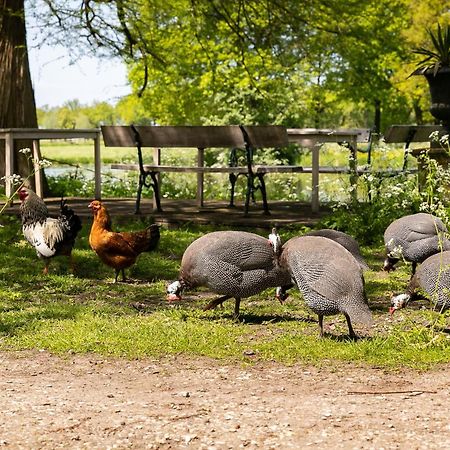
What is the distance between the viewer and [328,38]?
22.3 meters

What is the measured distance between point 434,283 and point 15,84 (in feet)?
35.0

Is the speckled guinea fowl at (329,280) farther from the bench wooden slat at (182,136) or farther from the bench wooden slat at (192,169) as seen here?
the bench wooden slat at (182,136)

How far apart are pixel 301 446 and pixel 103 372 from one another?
1950mm

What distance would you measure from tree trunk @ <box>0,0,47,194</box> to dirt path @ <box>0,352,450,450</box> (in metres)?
9.67

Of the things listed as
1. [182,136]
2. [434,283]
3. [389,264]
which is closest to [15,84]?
[182,136]

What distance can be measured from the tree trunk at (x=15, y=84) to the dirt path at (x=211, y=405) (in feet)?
31.7

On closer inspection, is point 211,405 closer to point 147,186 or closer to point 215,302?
point 215,302

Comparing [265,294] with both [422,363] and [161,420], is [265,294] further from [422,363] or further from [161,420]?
[161,420]

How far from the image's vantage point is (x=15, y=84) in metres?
15.6

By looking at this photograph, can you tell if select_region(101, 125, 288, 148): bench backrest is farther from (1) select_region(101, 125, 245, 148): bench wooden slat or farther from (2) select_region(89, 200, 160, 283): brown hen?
(2) select_region(89, 200, 160, 283): brown hen

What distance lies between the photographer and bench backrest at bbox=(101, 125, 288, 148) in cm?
1228

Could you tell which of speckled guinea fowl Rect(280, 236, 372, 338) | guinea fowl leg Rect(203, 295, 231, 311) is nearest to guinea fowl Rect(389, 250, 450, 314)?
speckled guinea fowl Rect(280, 236, 372, 338)

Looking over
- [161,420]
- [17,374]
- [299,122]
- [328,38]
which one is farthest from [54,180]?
[299,122]

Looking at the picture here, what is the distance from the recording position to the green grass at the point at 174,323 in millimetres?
6230
